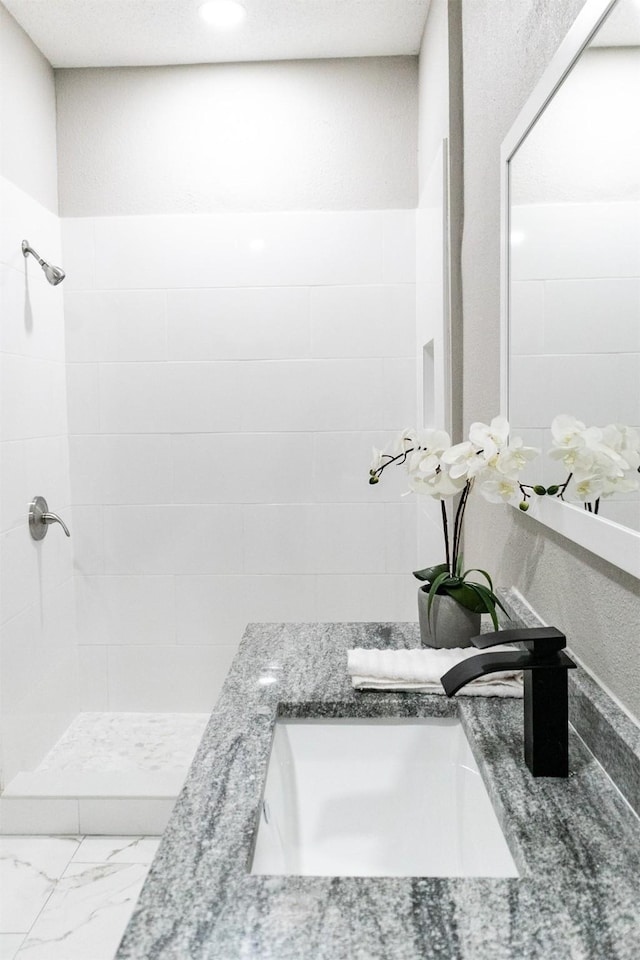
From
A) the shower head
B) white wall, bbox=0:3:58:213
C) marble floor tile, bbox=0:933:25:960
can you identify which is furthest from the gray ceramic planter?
white wall, bbox=0:3:58:213

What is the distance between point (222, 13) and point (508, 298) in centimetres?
152

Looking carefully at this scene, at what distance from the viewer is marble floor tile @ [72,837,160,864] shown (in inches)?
83.8

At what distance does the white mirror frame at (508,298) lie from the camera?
0.94 metres

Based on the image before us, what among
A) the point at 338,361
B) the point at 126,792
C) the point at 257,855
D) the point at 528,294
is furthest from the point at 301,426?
the point at 257,855

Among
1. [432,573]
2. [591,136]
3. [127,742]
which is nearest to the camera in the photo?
[591,136]

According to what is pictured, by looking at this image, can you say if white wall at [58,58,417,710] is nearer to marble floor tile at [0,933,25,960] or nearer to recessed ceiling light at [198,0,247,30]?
recessed ceiling light at [198,0,247,30]

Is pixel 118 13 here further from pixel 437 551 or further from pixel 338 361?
pixel 437 551

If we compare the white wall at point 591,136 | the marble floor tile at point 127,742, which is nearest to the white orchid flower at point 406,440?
the white wall at point 591,136

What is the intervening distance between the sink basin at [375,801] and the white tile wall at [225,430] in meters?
1.70

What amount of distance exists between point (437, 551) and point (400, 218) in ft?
3.90

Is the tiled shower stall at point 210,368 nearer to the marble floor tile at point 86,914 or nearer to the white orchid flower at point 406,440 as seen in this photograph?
the marble floor tile at point 86,914

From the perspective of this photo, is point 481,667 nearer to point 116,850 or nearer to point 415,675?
point 415,675

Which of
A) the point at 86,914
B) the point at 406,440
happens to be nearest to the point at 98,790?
the point at 86,914

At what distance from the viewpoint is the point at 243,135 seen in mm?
2695
